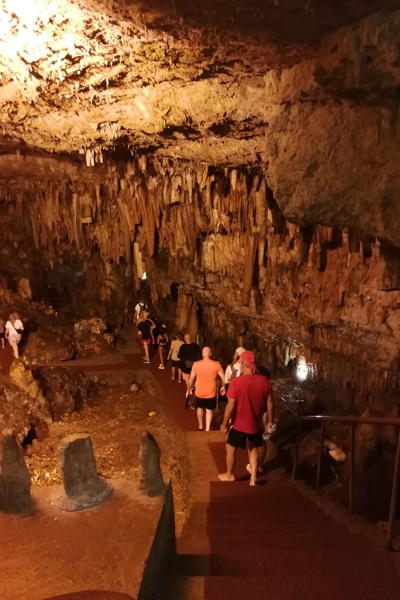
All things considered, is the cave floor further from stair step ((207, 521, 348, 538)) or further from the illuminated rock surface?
the illuminated rock surface

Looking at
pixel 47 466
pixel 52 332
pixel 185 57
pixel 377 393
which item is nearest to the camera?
pixel 185 57

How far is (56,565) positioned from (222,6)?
4.27 meters

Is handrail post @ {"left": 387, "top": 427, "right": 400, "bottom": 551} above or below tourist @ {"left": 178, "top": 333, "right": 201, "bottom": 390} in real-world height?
above

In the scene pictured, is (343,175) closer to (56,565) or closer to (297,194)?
(297,194)

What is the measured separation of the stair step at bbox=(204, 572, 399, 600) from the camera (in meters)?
2.72

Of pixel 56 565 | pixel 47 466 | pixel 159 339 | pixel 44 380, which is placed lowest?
pixel 47 466

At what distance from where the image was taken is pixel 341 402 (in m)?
10.0

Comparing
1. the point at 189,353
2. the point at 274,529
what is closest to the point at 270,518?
the point at 274,529

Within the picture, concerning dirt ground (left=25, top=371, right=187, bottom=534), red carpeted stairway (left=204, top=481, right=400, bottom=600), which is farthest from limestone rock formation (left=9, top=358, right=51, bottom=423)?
red carpeted stairway (left=204, top=481, right=400, bottom=600)

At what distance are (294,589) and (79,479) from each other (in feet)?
5.54

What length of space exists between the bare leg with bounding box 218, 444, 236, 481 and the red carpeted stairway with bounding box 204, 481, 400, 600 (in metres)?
0.55

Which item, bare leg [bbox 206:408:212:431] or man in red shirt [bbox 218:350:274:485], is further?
bare leg [bbox 206:408:212:431]

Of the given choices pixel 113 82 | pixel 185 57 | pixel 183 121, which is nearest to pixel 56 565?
pixel 185 57

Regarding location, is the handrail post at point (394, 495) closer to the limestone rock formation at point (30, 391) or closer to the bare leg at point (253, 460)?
the bare leg at point (253, 460)
